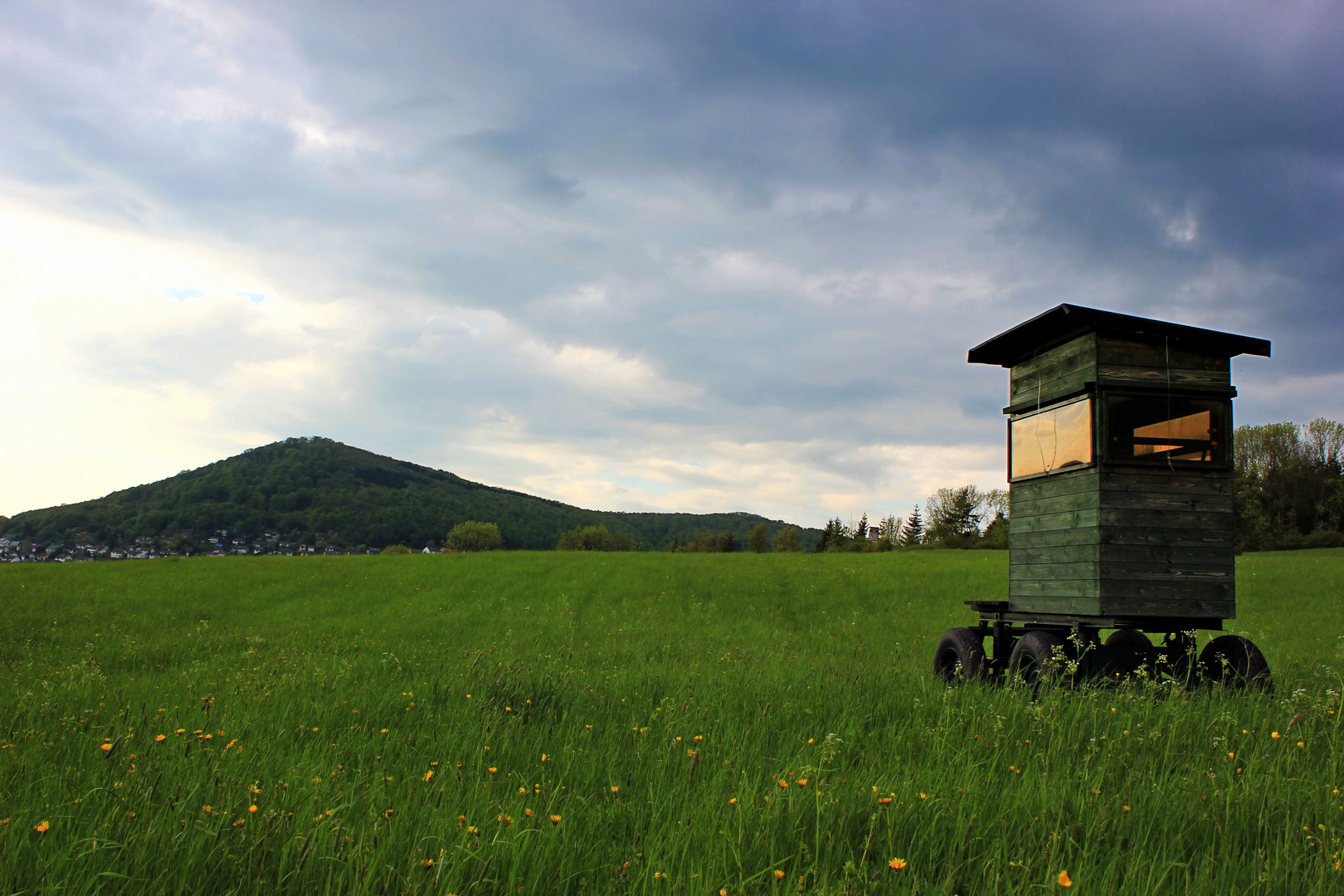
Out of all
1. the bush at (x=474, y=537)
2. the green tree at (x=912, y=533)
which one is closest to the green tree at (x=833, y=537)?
the green tree at (x=912, y=533)

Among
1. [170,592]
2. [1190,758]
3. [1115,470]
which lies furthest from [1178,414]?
[170,592]

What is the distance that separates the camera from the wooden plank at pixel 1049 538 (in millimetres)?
9891

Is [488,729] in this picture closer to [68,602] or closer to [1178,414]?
[1178,414]

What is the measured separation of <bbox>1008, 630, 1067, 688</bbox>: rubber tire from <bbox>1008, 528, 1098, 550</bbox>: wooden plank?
1.50 m

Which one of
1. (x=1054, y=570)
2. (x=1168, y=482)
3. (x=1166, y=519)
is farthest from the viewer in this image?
(x=1054, y=570)

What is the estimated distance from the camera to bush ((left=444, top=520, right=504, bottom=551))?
445 ft

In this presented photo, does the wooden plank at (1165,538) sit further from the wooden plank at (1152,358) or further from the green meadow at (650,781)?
the wooden plank at (1152,358)

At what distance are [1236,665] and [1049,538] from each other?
2.76 metres

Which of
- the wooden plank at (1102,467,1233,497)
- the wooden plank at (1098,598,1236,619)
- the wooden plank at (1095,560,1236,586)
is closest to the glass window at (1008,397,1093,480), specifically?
the wooden plank at (1102,467,1233,497)

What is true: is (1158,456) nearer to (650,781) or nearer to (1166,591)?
(1166,591)

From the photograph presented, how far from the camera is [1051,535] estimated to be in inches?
422

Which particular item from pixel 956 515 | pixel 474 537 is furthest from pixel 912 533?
pixel 474 537

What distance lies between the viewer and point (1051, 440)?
10.9m

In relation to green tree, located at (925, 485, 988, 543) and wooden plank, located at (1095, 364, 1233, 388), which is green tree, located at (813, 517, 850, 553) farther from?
wooden plank, located at (1095, 364, 1233, 388)
